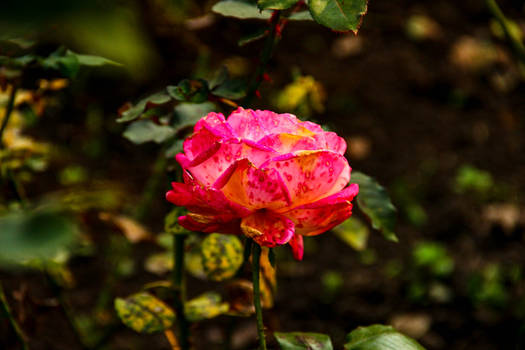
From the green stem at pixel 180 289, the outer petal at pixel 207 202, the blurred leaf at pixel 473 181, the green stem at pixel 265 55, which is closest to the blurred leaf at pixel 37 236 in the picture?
the outer petal at pixel 207 202

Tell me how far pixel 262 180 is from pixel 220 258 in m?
0.38

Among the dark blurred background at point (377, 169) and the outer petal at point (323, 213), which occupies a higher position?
the outer petal at point (323, 213)

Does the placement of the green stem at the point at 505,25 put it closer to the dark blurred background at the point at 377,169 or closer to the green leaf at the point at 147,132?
the dark blurred background at the point at 377,169

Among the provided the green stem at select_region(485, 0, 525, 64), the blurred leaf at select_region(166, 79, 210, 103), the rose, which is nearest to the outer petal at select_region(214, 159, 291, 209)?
the rose

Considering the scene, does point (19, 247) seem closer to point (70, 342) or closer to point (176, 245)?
point (176, 245)

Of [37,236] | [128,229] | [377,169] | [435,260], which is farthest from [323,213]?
[377,169]

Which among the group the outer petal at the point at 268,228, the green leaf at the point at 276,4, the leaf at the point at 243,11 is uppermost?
the green leaf at the point at 276,4

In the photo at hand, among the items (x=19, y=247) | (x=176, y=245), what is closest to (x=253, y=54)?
(x=176, y=245)

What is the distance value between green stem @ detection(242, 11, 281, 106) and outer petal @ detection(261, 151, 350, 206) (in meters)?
0.23

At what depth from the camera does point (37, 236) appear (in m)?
0.17

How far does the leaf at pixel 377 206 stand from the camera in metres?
0.75

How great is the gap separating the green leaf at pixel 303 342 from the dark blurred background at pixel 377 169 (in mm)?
393

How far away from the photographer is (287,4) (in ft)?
1.88

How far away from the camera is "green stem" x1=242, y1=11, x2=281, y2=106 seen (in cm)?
69
